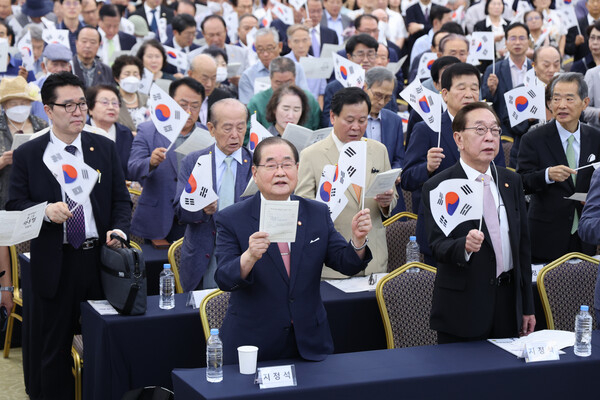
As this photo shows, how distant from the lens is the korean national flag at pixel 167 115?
6.19 m

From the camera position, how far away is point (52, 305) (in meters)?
5.21

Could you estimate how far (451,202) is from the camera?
416cm

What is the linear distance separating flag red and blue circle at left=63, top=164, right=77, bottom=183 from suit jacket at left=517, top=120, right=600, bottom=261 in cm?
293

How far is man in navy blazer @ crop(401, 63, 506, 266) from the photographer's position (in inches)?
230

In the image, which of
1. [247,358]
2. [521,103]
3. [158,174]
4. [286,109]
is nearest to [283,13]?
[521,103]

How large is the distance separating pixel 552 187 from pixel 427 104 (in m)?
1.00

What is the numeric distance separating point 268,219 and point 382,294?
1.55 metres

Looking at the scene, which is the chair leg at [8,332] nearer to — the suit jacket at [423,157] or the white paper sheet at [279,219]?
the suit jacket at [423,157]

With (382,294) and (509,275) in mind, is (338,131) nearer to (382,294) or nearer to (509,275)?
(382,294)

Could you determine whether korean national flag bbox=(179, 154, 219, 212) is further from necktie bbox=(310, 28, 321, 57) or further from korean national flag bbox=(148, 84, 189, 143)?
necktie bbox=(310, 28, 321, 57)

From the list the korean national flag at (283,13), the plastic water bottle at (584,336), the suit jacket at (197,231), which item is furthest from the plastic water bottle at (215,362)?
the korean national flag at (283,13)

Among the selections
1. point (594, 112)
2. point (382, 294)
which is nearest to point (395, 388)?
point (382, 294)

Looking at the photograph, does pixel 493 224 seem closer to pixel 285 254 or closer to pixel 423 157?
pixel 285 254

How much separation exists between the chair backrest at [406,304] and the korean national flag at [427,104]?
112 centimetres
